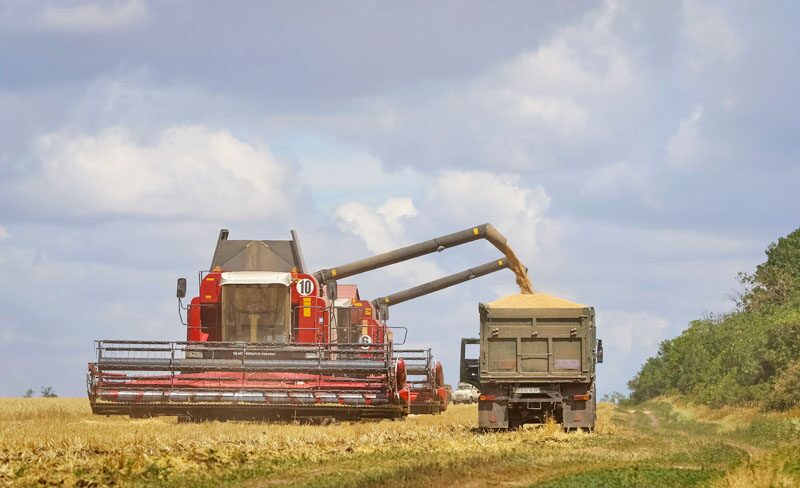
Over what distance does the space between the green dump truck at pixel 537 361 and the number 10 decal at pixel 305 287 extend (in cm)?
595

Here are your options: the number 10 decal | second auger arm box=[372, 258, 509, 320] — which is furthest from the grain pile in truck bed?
second auger arm box=[372, 258, 509, 320]

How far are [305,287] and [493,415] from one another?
6.85m

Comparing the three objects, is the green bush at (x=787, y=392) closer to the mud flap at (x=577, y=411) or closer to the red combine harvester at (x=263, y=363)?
the red combine harvester at (x=263, y=363)

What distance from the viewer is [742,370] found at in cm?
5994

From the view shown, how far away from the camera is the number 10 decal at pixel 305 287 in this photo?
32594mm

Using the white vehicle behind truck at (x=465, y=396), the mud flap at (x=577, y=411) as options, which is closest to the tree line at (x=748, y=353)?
the white vehicle behind truck at (x=465, y=396)

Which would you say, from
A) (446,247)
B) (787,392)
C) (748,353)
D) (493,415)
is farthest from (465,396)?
(493,415)

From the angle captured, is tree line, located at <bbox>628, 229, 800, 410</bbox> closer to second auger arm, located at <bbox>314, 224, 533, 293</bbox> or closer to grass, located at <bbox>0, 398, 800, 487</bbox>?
second auger arm, located at <bbox>314, 224, 533, 293</bbox>

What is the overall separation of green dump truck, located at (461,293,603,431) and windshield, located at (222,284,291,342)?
20.8 ft

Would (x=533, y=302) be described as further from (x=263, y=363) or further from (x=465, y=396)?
(x=465, y=396)

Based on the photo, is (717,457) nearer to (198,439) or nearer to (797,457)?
(797,457)

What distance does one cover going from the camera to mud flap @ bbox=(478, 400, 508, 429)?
27984 mm

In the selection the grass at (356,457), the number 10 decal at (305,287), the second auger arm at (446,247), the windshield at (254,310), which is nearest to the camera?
the grass at (356,457)

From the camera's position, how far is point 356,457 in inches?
808
